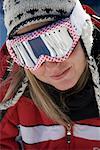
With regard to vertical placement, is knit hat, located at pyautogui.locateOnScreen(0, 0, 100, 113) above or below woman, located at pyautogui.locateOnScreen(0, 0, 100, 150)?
above

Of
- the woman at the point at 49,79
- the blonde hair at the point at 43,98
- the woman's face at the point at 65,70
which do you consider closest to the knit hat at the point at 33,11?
the woman at the point at 49,79

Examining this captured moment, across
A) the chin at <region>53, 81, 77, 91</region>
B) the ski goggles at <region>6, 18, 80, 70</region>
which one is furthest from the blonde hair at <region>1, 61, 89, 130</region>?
the ski goggles at <region>6, 18, 80, 70</region>

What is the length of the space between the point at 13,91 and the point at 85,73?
28 cm

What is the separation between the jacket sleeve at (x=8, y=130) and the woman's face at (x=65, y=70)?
301 mm

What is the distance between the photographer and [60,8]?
1175 mm

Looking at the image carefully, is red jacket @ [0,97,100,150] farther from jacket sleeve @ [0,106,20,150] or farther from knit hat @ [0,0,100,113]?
knit hat @ [0,0,100,113]

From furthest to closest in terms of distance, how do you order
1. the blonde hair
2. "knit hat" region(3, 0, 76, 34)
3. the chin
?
the blonde hair < the chin < "knit hat" region(3, 0, 76, 34)

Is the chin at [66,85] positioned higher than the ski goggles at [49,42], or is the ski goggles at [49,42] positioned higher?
the ski goggles at [49,42]

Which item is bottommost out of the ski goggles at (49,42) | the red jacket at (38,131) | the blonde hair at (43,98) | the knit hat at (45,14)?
the red jacket at (38,131)

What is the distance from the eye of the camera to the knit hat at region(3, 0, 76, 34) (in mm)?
1153

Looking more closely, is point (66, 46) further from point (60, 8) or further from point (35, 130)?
point (35, 130)

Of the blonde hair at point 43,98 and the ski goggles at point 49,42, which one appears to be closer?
the ski goggles at point 49,42

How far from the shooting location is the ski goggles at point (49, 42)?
1.18 meters

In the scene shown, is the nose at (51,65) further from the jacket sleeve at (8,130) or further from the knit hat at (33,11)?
the jacket sleeve at (8,130)
